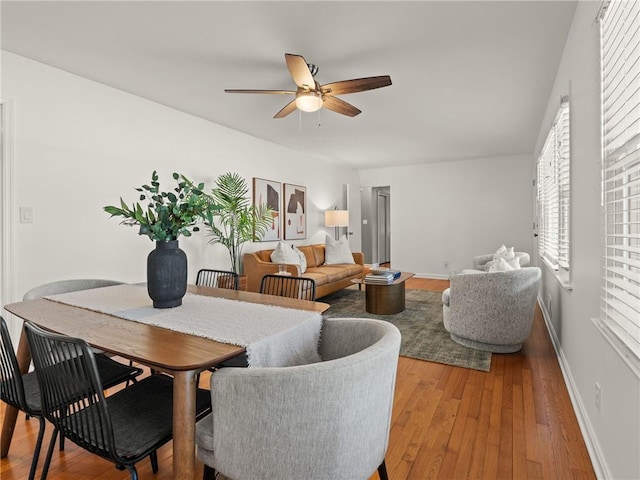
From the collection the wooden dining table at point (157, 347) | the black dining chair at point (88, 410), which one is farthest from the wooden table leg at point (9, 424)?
the black dining chair at point (88, 410)

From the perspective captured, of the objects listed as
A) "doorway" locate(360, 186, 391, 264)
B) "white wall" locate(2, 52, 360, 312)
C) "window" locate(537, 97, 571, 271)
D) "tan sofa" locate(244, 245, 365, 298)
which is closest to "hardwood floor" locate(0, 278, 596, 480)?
"window" locate(537, 97, 571, 271)

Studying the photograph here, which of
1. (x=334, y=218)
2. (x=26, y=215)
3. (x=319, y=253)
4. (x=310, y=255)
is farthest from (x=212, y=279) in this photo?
(x=334, y=218)

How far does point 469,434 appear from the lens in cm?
188

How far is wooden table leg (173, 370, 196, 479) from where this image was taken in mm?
1056

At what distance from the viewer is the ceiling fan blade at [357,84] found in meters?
2.41

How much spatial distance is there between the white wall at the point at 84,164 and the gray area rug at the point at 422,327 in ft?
6.73

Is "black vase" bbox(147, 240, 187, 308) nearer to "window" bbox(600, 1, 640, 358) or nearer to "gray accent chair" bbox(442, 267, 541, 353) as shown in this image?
"window" bbox(600, 1, 640, 358)

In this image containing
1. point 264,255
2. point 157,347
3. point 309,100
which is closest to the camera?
point 157,347

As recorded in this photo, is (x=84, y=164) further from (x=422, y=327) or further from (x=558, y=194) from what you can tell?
(x=558, y=194)

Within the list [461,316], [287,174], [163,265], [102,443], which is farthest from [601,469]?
[287,174]

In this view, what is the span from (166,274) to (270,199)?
12.0 ft

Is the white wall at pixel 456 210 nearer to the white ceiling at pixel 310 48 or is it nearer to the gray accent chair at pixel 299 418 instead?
the white ceiling at pixel 310 48

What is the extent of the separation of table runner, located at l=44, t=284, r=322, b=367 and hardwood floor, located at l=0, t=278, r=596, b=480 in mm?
738

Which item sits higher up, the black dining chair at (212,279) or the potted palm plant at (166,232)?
the potted palm plant at (166,232)
